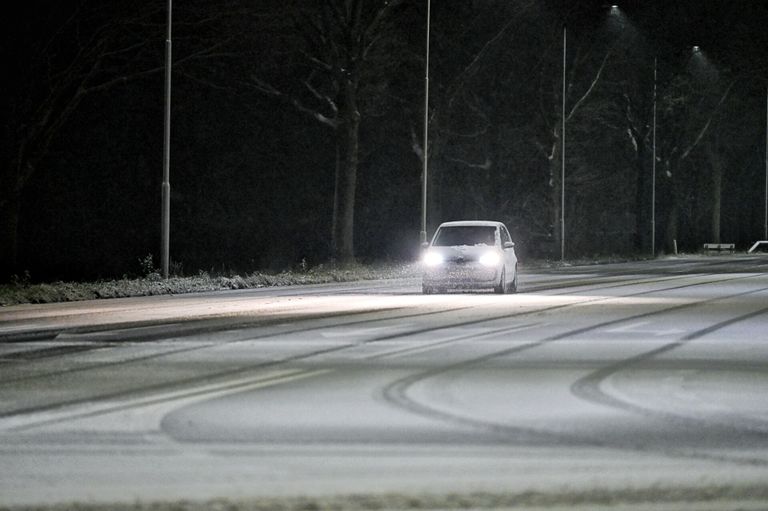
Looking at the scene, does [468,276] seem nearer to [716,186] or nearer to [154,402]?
[154,402]

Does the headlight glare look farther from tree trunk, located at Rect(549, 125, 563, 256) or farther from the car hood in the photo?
tree trunk, located at Rect(549, 125, 563, 256)

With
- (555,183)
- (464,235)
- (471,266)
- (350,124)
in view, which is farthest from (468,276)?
(555,183)

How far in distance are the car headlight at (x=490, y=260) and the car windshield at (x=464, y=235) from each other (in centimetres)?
132

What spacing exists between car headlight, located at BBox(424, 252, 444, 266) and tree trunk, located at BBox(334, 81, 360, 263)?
16.6m

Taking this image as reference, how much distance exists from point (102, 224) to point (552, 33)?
2302 cm

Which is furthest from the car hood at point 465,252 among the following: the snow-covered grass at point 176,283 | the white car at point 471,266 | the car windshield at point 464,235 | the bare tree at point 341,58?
the bare tree at point 341,58

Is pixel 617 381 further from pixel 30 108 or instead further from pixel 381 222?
pixel 381 222

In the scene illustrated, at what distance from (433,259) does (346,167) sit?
18.4m

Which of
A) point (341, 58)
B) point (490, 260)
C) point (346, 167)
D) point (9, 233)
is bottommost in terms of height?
point (490, 260)

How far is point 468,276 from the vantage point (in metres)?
35.0

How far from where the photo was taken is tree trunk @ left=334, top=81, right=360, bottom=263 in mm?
52625

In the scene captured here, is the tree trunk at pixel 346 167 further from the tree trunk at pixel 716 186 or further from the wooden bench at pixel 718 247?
the tree trunk at pixel 716 186

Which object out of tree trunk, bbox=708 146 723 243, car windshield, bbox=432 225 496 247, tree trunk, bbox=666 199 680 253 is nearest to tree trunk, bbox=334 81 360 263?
car windshield, bbox=432 225 496 247

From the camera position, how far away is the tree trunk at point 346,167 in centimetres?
5262
